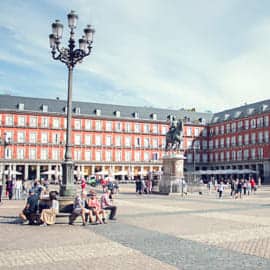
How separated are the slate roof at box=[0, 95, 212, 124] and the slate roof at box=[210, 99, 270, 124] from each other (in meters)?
3.15

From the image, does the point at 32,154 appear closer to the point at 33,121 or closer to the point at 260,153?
the point at 33,121

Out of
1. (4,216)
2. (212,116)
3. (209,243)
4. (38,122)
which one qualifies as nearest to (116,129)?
(38,122)

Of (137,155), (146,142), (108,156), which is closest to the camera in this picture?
(108,156)

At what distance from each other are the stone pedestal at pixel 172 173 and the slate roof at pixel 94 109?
1616 inches

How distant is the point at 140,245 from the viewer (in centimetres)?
875

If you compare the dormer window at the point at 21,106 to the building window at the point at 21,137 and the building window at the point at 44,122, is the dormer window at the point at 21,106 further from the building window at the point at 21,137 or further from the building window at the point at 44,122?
the building window at the point at 21,137

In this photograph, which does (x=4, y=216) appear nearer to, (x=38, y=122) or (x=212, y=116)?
(x=38, y=122)

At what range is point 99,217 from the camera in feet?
40.7

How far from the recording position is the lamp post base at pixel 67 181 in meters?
13.6

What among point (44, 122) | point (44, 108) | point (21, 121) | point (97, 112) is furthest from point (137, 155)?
point (21, 121)

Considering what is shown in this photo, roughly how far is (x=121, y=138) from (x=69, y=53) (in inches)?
2356

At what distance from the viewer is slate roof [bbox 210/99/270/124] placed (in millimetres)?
66812

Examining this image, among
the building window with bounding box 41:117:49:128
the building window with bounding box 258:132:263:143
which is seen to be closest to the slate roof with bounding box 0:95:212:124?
the building window with bounding box 41:117:49:128

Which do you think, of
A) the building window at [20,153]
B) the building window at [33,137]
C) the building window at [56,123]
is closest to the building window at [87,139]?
the building window at [56,123]
